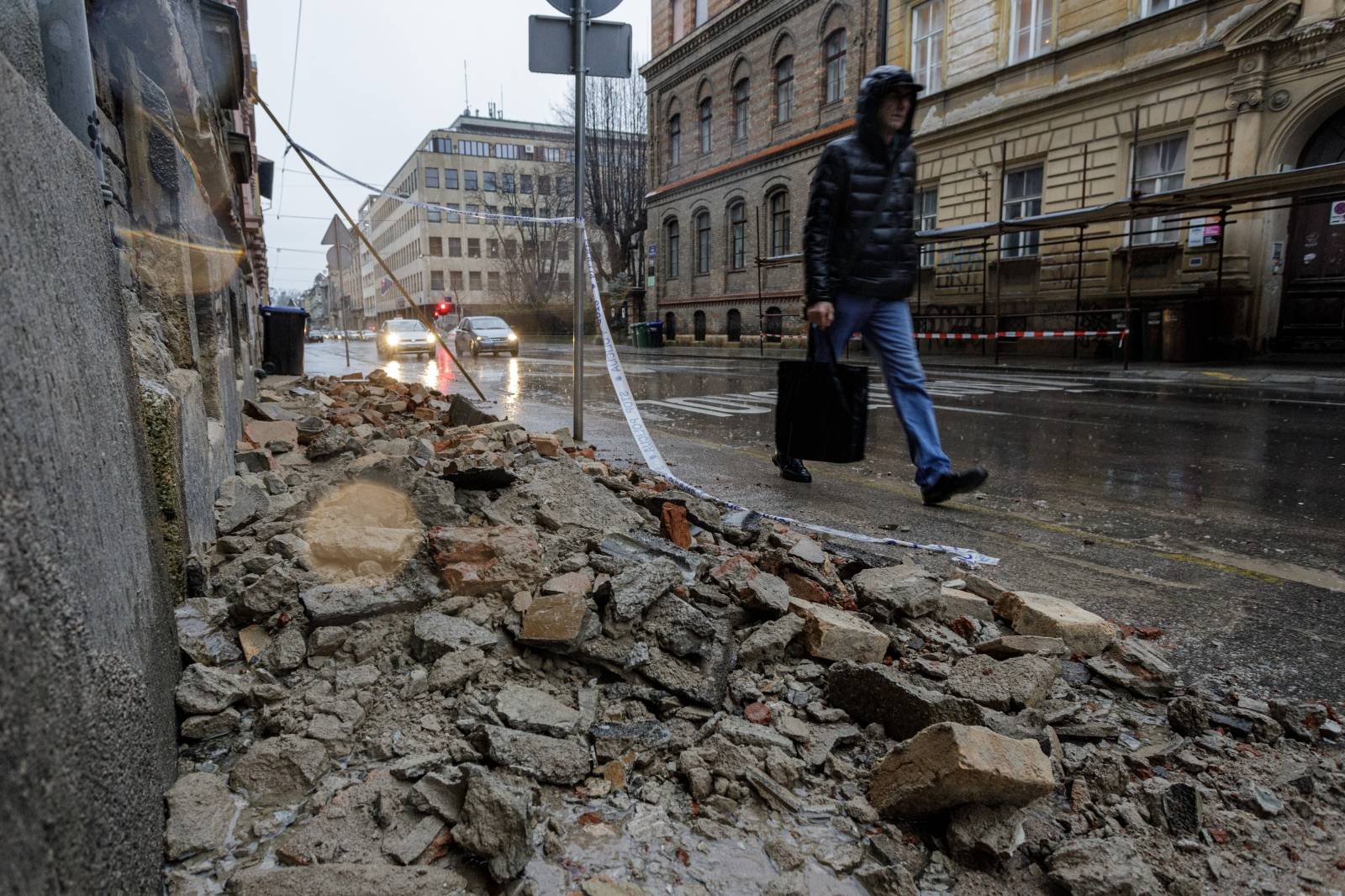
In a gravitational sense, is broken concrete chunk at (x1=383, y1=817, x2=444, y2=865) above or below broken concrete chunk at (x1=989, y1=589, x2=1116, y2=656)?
below

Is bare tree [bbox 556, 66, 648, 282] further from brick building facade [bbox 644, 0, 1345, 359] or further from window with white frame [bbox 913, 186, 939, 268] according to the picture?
window with white frame [bbox 913, 186, 939, 268]

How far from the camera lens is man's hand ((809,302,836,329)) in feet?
14.2

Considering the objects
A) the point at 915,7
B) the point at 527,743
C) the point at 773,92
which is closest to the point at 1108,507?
the point at 527,743

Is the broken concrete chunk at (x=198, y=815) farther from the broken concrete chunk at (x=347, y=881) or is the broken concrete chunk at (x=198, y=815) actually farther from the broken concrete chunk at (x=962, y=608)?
the broken concrete chunk at (x=962, y=608)

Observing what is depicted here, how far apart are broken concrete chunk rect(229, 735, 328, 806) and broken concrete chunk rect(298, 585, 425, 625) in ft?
1.68

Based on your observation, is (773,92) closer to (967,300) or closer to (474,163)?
(967,300)

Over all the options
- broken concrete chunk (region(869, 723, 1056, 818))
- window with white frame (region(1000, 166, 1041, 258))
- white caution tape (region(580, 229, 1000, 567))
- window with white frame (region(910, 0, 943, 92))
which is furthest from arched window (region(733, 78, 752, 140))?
broken concrete chunk (region(869, 723, 1056, 818))

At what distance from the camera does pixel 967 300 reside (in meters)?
21.5

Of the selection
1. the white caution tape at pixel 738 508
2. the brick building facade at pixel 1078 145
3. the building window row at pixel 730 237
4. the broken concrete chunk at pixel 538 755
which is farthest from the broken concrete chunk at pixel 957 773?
the building window row at pixel 730 237

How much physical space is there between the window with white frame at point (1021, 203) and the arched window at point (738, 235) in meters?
11.3

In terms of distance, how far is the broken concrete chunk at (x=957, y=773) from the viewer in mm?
1586

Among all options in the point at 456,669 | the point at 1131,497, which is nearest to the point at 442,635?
the point at 456,669

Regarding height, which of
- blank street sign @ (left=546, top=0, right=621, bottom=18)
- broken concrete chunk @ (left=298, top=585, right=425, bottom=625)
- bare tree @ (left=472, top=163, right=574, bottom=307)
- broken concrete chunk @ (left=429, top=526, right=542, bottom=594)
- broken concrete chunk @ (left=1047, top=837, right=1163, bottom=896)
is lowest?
broken concrete chunk @ (left=1047, top=837, right=1163, bottom=896)

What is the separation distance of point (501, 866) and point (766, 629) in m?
1.04
